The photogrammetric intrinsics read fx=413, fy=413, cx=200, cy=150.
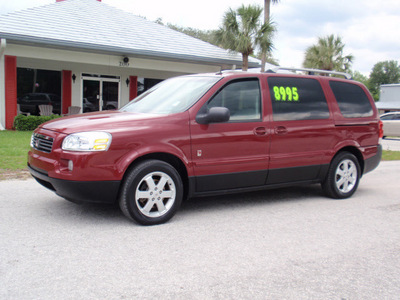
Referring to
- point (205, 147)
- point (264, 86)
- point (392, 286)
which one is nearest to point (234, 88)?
point (264, 86)

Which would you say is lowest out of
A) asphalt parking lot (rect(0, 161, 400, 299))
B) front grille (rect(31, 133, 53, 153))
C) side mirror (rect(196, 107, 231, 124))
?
asphalt parking lot (rect(0, 161, 400, 299))

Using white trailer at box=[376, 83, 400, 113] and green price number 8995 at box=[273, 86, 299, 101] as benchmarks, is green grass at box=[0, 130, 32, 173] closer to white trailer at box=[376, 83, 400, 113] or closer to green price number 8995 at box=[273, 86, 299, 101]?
green price number 8995 at box=[273, 86, 299, 101]

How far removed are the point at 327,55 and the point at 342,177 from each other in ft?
81.9

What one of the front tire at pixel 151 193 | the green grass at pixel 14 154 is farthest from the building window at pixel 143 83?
the front tire at pixel 151 193

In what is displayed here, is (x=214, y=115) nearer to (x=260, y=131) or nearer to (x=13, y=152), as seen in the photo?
(x=260, y=131)

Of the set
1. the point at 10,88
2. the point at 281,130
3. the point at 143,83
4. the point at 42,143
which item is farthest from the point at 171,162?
the point at 143,83

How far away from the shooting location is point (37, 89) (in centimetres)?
1841

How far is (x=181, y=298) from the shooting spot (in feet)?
9.71

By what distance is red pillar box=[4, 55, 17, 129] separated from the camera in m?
15.0

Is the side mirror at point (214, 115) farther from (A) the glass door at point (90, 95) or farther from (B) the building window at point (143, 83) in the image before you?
(B) the building window at point (143, 83)

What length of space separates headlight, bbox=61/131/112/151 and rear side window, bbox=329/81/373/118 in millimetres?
3691

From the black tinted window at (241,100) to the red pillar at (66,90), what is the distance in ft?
49.8

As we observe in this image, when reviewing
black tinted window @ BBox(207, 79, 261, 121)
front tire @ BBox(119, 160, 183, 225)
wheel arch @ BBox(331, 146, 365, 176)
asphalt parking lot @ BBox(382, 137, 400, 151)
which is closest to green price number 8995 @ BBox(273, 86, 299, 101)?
black tinted window @ BBox(207, 79, 261, 121)

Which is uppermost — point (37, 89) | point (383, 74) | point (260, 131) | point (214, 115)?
point (383, 74)
